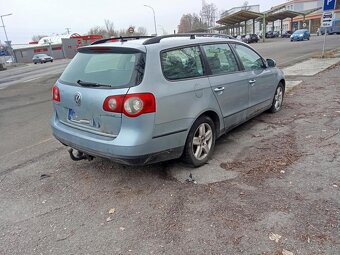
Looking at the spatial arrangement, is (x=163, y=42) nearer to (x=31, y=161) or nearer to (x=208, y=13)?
(x=31, y=161)

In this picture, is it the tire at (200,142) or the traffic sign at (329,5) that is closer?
the tire at (200,142)

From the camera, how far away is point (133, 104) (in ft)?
10.4

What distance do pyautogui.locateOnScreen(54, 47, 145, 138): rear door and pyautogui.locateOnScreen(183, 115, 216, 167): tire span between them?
98 centimetres

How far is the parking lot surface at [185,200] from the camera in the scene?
270 centimetres

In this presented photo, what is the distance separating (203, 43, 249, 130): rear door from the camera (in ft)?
13.6

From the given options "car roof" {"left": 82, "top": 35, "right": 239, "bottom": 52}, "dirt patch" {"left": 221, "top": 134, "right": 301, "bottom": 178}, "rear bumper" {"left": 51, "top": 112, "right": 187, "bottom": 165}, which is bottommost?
"dirt patch" {"left": 221, "top": 134, "right": 301, "bottom": 178}

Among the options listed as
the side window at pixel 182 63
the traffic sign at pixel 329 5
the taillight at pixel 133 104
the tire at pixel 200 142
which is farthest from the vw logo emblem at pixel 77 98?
the traffic sign at pixel 329 5

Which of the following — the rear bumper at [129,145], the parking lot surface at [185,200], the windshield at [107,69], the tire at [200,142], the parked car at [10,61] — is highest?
the windshield at [107,69]

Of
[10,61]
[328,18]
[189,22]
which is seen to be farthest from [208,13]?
[328,18]

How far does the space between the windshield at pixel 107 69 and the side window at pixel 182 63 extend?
0.32 meters

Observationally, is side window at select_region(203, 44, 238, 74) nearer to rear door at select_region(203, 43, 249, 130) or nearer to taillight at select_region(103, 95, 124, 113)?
rear door at select_region(203, 43, 249, 130)

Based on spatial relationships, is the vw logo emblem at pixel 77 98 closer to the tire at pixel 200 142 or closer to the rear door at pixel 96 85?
the rear door at pixel 96 85

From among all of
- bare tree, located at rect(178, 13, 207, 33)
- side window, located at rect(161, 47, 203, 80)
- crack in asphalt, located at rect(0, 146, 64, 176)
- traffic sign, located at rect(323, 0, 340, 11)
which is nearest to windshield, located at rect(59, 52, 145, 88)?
side window, located at rect(161, 47, 203, 80)

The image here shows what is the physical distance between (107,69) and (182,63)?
91cm
